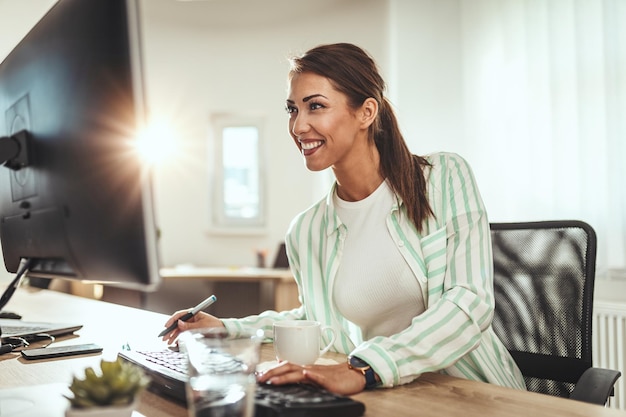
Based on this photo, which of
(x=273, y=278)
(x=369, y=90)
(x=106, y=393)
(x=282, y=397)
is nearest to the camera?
(x=106, y=393)

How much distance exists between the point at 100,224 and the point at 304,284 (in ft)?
2.10

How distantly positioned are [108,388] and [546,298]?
0.98m

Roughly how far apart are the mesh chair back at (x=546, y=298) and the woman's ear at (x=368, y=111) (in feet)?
1.28

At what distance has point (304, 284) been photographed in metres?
1.29

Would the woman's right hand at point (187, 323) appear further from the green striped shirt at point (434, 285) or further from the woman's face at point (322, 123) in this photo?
the woman's face at point (322, 123)

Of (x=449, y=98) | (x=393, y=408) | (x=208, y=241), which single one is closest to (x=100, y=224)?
(x=393, y=408)

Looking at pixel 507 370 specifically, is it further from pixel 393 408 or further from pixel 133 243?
pixel 133 243

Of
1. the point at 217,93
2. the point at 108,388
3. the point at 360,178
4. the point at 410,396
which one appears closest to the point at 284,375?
the point at 410,396

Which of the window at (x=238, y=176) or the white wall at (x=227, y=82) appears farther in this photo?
the window at (x=238, y=176)

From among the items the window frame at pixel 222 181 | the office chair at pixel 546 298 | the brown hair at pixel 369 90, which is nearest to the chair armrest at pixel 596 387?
the office chair at pixel 546 298

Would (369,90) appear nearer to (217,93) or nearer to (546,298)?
(546,298)

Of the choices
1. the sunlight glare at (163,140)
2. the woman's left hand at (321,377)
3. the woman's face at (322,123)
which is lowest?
the woman's left hand at (321,377)

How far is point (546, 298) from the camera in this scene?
3.92ft

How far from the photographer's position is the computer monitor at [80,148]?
65 centimetres
